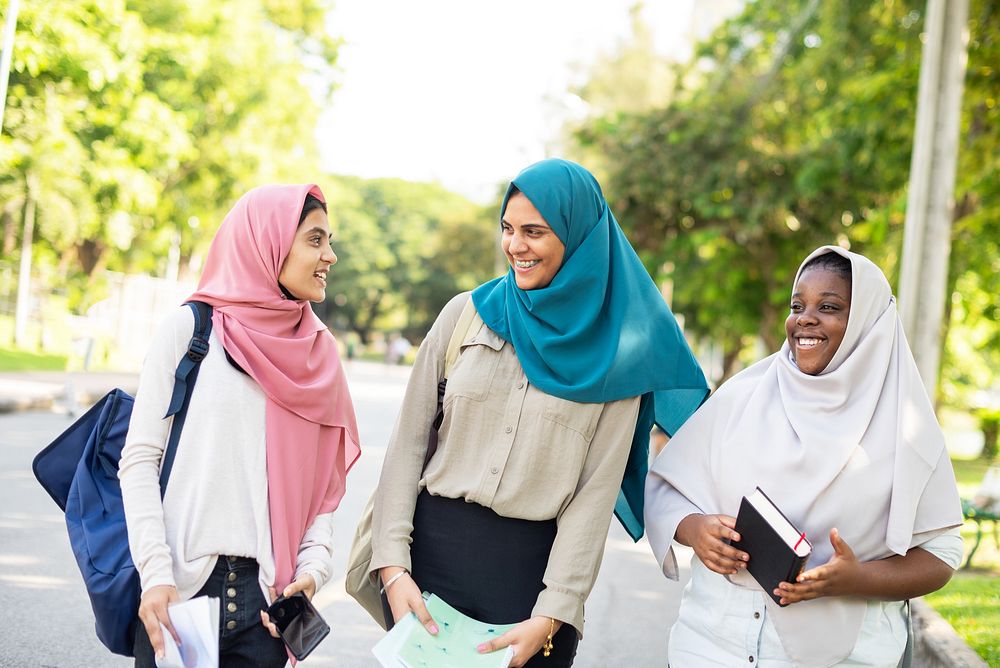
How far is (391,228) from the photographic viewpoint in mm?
65688

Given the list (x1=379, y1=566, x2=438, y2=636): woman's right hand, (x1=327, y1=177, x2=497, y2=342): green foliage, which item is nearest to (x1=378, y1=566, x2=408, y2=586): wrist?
(x1=379, y1=566, x2=438, y2=636): woman's right hand

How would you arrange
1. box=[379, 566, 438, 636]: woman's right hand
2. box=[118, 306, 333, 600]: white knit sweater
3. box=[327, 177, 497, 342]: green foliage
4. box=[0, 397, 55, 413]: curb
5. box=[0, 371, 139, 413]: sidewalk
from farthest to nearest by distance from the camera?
1. box=[327, 177, 497, 342]: green foliage
2. box=[0, 371, 139, 413]: sidewalk
3. box=[0, 397, 55, 413]: curb
4. box=[379, 566, 438, 636]: woman's right hand
5. box=[118, 306, 333, 600]: white knit sweater

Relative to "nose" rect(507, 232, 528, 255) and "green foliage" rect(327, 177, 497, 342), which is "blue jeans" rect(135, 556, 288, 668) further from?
"green foliage" rect(327, 177, 497, 342)

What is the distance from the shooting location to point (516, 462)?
Answer: 2.69 metres

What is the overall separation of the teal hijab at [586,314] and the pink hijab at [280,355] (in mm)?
534

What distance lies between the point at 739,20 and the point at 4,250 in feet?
61.6

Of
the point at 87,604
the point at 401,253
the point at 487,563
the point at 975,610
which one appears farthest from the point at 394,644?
the point at 401,253

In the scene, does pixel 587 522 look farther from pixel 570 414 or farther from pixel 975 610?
pixel 975 610

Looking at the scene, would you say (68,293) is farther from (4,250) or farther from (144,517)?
(144,517)

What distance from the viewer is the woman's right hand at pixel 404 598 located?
2619 mm

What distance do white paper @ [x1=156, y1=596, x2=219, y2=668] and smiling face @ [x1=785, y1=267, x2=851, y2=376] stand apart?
174cm

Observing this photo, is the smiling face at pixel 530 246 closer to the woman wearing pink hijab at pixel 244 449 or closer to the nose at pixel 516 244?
the nose at pixel 516 244

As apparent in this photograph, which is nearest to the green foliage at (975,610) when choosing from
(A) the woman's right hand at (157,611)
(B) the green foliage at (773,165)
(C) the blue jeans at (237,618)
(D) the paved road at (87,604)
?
(D) the paved road at (87,604)

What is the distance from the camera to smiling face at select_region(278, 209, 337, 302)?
281cm
